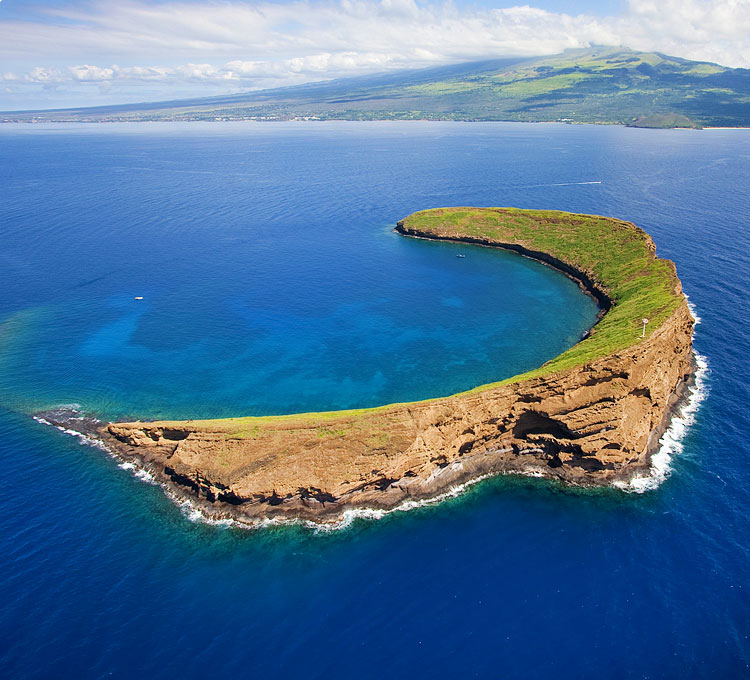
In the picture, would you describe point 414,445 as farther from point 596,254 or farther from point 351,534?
point 596,254

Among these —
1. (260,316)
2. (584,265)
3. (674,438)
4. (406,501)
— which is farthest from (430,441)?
(584,265)

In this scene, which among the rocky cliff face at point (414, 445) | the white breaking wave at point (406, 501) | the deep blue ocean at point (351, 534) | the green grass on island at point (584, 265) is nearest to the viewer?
the deep blue ocean at point (351, 534)

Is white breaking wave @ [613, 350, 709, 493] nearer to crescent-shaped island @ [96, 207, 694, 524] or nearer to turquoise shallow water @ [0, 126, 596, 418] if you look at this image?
crescent-shaped island @ [96, 207, 694, 524]

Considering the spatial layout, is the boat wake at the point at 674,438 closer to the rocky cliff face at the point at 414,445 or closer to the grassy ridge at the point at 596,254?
the rocky cliff face at the point at 414,445

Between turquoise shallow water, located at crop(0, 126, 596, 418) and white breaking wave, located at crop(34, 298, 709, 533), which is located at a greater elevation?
white breaking wave, located at crop(34, 298, 709, 533)

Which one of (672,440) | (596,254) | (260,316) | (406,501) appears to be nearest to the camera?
(406,501)

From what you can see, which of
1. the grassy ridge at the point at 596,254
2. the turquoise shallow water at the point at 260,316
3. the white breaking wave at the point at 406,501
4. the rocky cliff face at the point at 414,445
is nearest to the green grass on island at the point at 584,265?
the grassy ridge at the point at 596,254

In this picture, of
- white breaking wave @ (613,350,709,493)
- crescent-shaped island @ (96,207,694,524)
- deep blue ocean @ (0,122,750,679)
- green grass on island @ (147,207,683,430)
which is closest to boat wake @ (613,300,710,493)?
white breaking wave @ (613,350,709,493)
